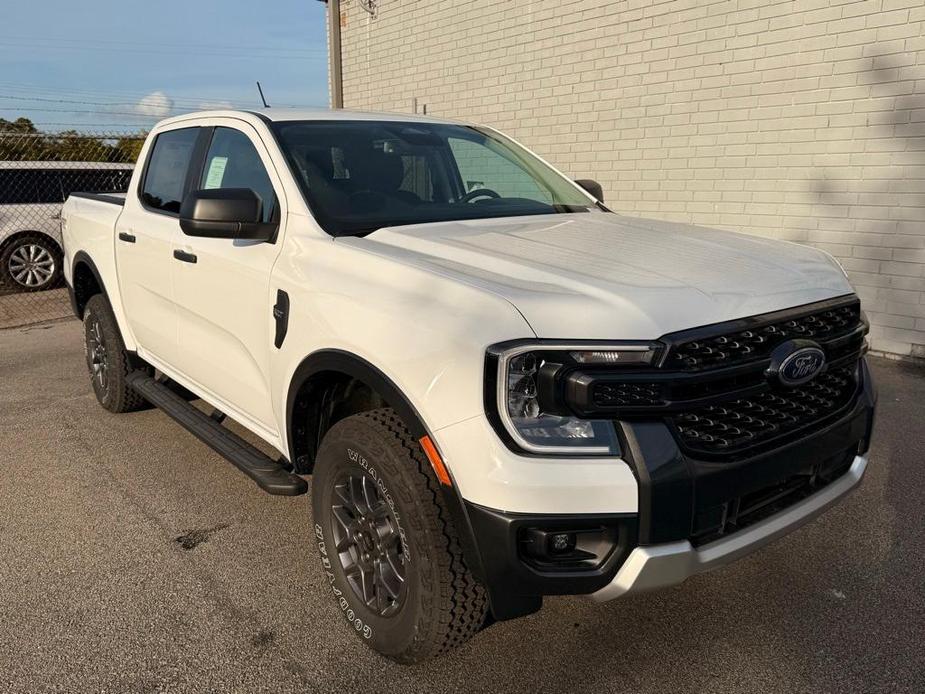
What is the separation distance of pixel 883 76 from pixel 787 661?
17.6 ft

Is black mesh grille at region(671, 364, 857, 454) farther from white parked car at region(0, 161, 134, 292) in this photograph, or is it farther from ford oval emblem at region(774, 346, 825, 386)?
white parked car at region(0, 161, 134, 292)

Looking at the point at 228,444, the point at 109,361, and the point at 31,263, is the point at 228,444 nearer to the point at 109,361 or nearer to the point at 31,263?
the point at 109,361

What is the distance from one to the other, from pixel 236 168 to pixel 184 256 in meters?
0.48

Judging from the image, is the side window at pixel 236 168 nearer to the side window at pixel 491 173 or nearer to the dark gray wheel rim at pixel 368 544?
the side window at pixel 491 173

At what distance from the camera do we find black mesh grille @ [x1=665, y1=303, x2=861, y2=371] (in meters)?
1.99

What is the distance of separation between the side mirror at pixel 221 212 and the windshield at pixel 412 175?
0.23 meters

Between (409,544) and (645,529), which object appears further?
(409,544)

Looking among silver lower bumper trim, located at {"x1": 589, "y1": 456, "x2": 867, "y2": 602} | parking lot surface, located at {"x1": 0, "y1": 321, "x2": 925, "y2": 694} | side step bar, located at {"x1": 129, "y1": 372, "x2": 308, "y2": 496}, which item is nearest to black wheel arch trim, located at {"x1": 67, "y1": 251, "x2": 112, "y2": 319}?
side step bar, located at {"x1": 129, "y1": 372, "x2": 308, "y2": 496}

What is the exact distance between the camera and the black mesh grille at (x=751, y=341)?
199cm

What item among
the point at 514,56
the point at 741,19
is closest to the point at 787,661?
the point at 741,19

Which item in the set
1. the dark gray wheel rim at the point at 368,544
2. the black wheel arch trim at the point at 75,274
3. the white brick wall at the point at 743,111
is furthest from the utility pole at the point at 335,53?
the dark gray wheel rim at the point at 368,544

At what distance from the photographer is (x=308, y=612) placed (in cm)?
277

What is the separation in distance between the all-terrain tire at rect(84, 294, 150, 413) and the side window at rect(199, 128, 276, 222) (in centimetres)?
145

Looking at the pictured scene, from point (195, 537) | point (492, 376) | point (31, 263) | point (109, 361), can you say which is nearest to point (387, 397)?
point (492, 376)
